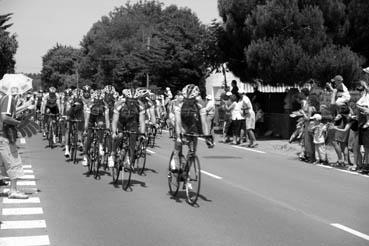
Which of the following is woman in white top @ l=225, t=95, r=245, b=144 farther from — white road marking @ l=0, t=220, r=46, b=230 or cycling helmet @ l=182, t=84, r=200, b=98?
white road marking @ l=0, t=220, r=46, b=230

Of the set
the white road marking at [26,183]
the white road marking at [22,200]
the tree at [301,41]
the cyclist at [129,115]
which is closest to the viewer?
the white road marking at [22,200]

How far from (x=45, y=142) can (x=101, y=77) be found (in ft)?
237

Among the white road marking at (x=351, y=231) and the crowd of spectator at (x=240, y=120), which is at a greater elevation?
the crowd of spectator at (x=240, y=120)

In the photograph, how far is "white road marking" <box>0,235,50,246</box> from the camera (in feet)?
21.9

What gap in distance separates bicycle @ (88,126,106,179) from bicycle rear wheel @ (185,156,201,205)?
11.1 feet

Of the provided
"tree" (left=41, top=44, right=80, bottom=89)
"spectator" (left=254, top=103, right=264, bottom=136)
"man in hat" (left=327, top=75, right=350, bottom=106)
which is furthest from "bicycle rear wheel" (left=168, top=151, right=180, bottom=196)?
"tree" (left=41, top=44, right=80, bottom=89)

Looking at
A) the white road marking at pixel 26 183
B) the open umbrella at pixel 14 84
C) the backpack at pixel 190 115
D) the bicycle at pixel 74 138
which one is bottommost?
the white road marking at pixel 26 183

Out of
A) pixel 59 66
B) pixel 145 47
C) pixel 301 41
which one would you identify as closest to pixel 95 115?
pixel 301 41

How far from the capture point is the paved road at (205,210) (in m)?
6.99

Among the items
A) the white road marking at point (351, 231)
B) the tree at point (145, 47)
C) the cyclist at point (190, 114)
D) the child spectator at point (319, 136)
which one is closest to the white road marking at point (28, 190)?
the cyclist at point (190, 114)

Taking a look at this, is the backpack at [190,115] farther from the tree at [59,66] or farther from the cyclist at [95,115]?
the tree at [59,66]

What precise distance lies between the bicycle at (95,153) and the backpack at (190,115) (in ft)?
10.8

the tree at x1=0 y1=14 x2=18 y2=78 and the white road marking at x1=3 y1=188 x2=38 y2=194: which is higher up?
the tree at x1=0 y1=14 x2=18 y2=78

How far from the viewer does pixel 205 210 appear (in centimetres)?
871
